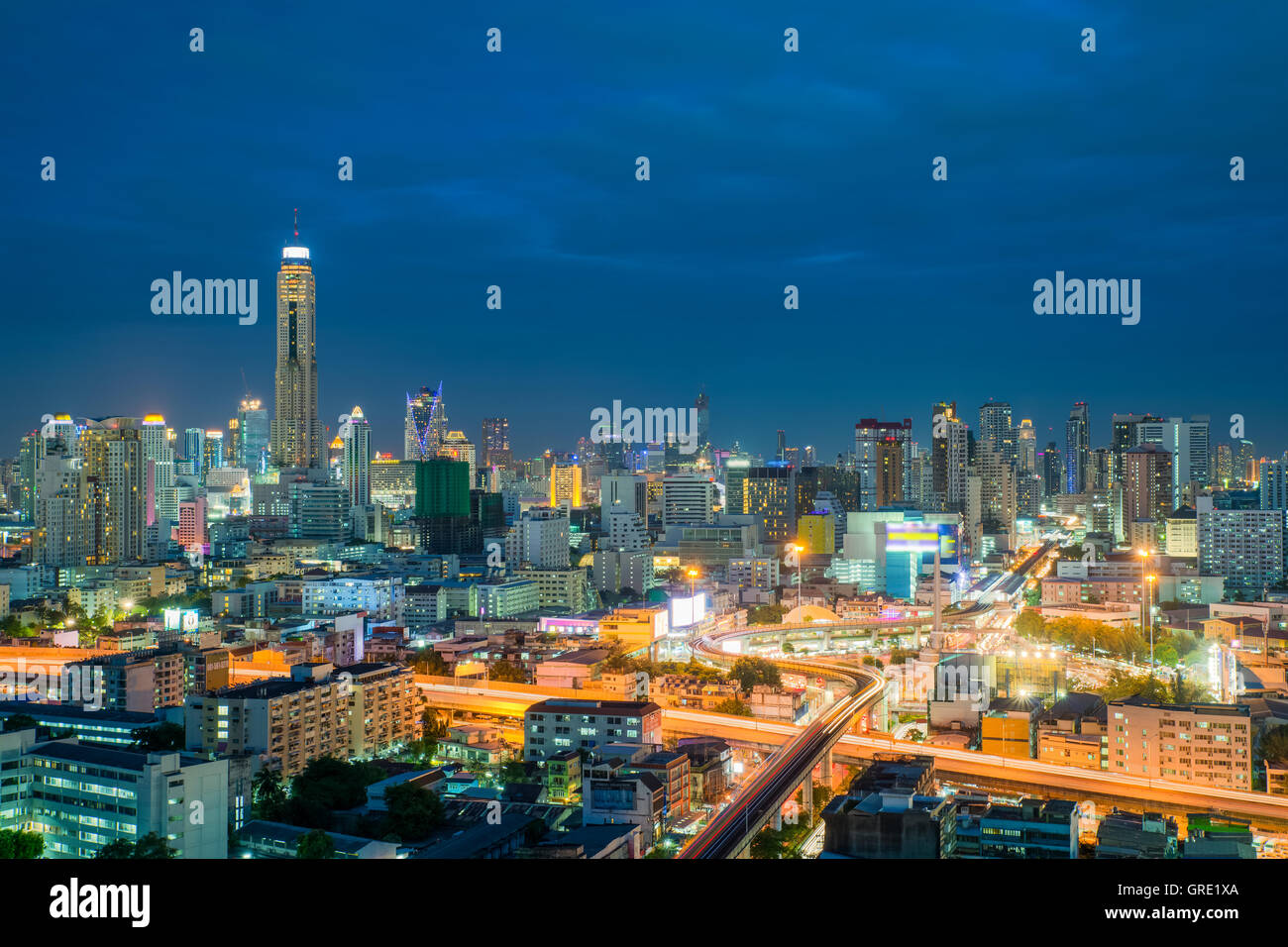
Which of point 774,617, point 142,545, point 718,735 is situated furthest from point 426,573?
point 718,735

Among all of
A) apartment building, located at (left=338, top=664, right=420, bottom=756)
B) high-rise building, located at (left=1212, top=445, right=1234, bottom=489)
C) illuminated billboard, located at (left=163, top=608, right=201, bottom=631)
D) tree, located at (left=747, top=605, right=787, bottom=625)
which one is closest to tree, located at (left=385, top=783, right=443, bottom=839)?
apartment building, located at (left=338, top=664, right=420, bottom=756)

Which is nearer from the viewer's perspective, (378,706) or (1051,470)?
(378,706)

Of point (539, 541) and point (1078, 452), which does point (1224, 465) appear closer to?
point (1078, 452)

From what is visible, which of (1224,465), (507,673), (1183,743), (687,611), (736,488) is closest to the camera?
(1183,743)

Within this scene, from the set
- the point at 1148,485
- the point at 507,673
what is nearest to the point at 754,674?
the point at 507,673

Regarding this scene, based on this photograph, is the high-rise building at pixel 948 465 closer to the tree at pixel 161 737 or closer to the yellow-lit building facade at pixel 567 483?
the yellow-lit building facade at pixel 567 483

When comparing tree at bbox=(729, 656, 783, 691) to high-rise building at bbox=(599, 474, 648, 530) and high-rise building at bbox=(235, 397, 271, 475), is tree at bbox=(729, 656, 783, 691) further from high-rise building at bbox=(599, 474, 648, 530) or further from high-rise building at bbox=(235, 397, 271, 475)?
high-rise building at bbox=(235, 397, 271, 475)
